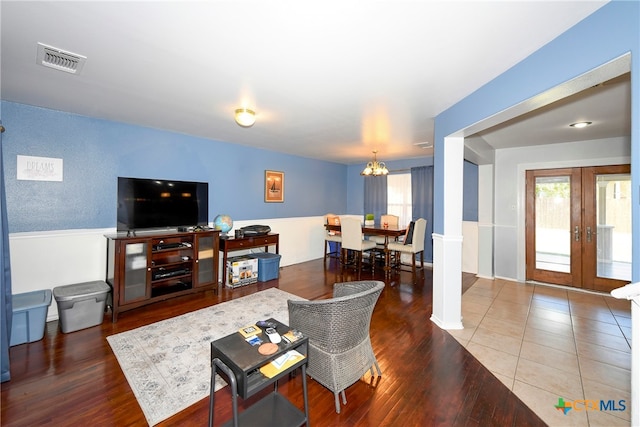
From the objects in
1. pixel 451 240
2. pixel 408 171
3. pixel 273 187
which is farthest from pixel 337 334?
pixel 408 171

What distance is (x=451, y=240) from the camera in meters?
2.88

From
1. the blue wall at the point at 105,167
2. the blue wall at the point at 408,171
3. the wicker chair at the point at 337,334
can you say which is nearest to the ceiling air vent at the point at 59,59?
the blue wall at the point at 105,167

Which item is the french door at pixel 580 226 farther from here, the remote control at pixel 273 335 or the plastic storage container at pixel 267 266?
the remote control at pixel 273 335

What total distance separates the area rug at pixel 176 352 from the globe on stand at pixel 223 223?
1258 mm

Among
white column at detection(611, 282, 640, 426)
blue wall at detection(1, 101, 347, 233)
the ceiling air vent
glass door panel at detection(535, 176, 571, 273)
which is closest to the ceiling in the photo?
the ceiling air vent

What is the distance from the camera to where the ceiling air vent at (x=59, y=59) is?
1793mm

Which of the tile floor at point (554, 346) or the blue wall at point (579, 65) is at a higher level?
the blue wall at point (579, 65)

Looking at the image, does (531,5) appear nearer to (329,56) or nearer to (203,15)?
(329,56)

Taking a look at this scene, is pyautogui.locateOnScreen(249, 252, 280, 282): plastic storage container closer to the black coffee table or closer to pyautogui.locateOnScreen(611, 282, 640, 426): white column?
the black coffee table

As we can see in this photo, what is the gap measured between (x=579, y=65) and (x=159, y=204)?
4288 millimetres

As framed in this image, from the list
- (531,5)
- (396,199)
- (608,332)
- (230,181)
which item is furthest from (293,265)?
(531,5)

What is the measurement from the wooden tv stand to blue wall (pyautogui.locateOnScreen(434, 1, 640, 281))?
364 cm

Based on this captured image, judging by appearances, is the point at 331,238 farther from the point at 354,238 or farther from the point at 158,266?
the point at 158,266

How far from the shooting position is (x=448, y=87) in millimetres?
2293
